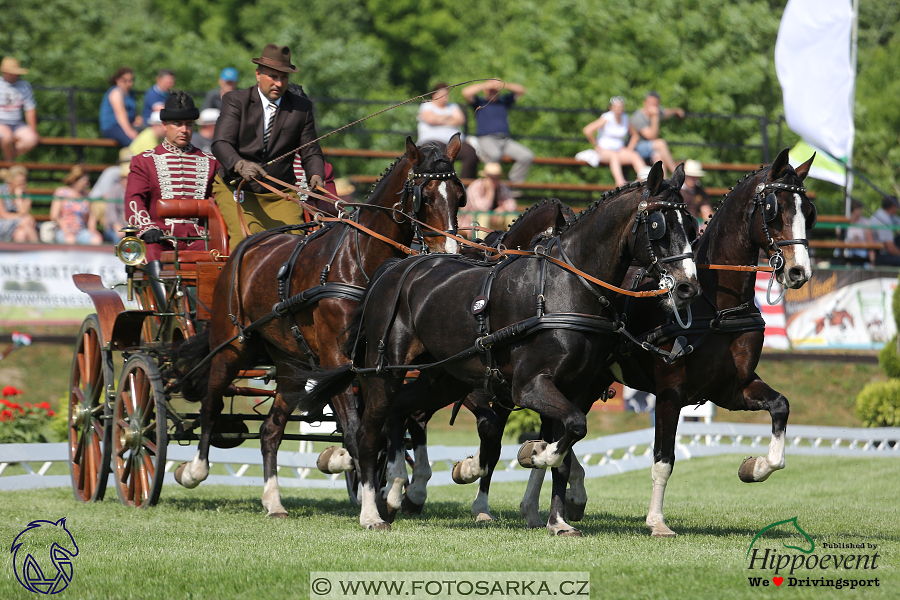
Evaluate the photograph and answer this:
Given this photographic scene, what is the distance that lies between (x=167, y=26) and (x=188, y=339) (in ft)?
97.8

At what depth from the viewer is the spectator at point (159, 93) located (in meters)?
17.1

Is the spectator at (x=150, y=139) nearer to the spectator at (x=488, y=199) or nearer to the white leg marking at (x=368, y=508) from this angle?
the spectator at (x=488, y=199)

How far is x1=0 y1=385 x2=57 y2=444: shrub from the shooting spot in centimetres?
1119

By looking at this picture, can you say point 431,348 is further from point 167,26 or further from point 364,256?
point 167,26

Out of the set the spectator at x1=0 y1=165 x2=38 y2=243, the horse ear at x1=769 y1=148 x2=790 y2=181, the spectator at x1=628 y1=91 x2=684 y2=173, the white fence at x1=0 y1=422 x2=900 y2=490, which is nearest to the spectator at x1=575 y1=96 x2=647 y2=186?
the spectator at x1=628 y1=91 x2=684 y2=173

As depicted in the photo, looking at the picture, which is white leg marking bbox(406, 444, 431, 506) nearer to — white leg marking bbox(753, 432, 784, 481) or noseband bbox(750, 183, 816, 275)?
white leg marking bbox(753, 432, 784, 481)

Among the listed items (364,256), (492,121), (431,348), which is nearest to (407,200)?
(364,256)

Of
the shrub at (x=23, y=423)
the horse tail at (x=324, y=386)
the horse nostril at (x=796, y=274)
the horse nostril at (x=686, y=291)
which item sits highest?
the horse nostril at (x=796, y=274)

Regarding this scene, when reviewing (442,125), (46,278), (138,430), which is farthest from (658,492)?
(442,125)

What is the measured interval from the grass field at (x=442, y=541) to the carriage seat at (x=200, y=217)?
6.44 feet

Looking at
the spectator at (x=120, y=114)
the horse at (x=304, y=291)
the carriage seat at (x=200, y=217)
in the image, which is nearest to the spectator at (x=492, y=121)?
the spectator at (x=120, y=114)

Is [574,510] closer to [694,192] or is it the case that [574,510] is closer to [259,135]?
[259,135]

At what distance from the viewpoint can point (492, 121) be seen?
758 inches

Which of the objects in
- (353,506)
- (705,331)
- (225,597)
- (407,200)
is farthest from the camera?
(353,506)
